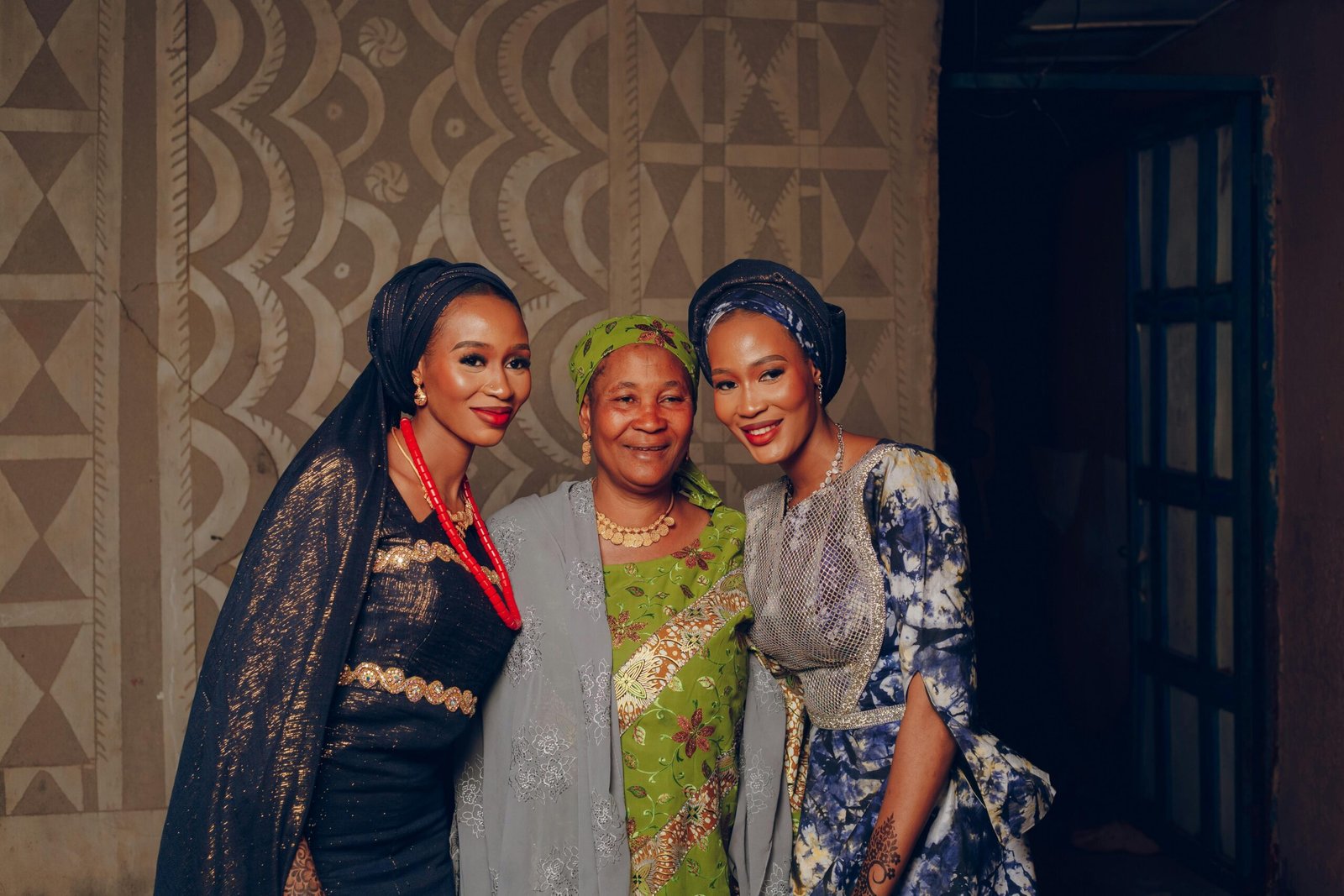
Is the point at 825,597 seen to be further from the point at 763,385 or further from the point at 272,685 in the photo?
the point at 272,685

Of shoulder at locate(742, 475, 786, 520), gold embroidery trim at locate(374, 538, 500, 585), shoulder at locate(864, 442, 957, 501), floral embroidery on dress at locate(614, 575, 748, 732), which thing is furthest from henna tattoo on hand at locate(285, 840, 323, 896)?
shoulder at locate(864, 442, 957, 501)

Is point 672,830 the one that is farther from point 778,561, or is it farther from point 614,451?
point 614,451

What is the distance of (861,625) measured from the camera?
1966mm

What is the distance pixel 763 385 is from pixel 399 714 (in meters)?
0.93

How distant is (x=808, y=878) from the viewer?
210 cm

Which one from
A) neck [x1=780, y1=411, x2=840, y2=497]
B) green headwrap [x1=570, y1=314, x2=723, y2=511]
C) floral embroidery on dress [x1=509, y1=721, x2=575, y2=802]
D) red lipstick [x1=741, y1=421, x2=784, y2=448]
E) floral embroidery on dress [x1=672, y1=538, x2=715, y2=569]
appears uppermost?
green headwrap [x1=570, y1=314, x2=723, y2=511]

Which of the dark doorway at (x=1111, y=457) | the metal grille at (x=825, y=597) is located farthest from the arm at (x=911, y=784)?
the dark doorway at (x=1111, y=457)

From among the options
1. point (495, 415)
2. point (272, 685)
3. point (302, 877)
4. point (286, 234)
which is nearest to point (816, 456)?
point (495, 415)

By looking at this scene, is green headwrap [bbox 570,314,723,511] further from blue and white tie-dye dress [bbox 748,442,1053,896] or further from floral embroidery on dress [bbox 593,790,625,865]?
floral embroidery on dress [bbox 593,790,625,865]

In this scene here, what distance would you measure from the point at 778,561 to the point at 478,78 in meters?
2.00

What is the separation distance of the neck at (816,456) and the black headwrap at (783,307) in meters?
0.08

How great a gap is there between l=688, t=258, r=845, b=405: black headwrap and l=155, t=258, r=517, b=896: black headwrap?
77 cm

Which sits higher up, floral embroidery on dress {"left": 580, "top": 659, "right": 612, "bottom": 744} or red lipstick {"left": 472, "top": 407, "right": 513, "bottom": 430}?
red lipstick {"left": 472, "top": 407, "right": 513, "bottom": 430}

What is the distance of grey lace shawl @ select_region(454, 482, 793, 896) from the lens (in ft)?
6.75
